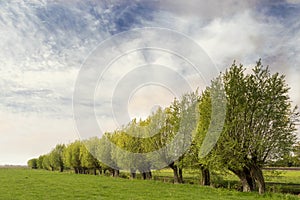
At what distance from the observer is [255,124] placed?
34.0 m

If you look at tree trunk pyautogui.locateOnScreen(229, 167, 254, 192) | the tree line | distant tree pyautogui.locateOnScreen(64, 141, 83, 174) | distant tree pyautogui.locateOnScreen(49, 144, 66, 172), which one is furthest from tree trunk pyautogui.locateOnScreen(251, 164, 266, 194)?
distant tree pyautogui.locateOnScreen(49, 144, 66, 172)

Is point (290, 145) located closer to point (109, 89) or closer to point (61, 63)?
point (109, 89)

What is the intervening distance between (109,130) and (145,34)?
150ft

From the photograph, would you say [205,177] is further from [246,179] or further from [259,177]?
[259,177]

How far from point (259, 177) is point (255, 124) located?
5.29 meters

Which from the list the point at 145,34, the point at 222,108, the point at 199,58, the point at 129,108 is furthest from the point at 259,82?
the point at 129,108

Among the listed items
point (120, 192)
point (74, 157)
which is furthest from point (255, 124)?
point (74, 157)

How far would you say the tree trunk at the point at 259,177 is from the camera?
1294 inches

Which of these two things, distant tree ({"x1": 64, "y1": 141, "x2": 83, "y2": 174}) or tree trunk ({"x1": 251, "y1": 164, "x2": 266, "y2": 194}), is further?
distant tree ({"x1": 64, "y1": 141, "x2": 83, "y2": 174})

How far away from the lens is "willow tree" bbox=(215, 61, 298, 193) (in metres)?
32.6

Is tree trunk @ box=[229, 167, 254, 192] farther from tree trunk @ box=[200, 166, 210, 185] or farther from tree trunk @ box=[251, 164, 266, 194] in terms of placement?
tree trunk @ box=[200, 166, 210, 185]

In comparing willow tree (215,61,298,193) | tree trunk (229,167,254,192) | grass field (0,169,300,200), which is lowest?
grass field (0,169,300,200)

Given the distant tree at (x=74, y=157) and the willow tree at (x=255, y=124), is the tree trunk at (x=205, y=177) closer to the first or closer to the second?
the willow tree at (x=255, y=124)

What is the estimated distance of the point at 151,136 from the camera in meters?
59.6
